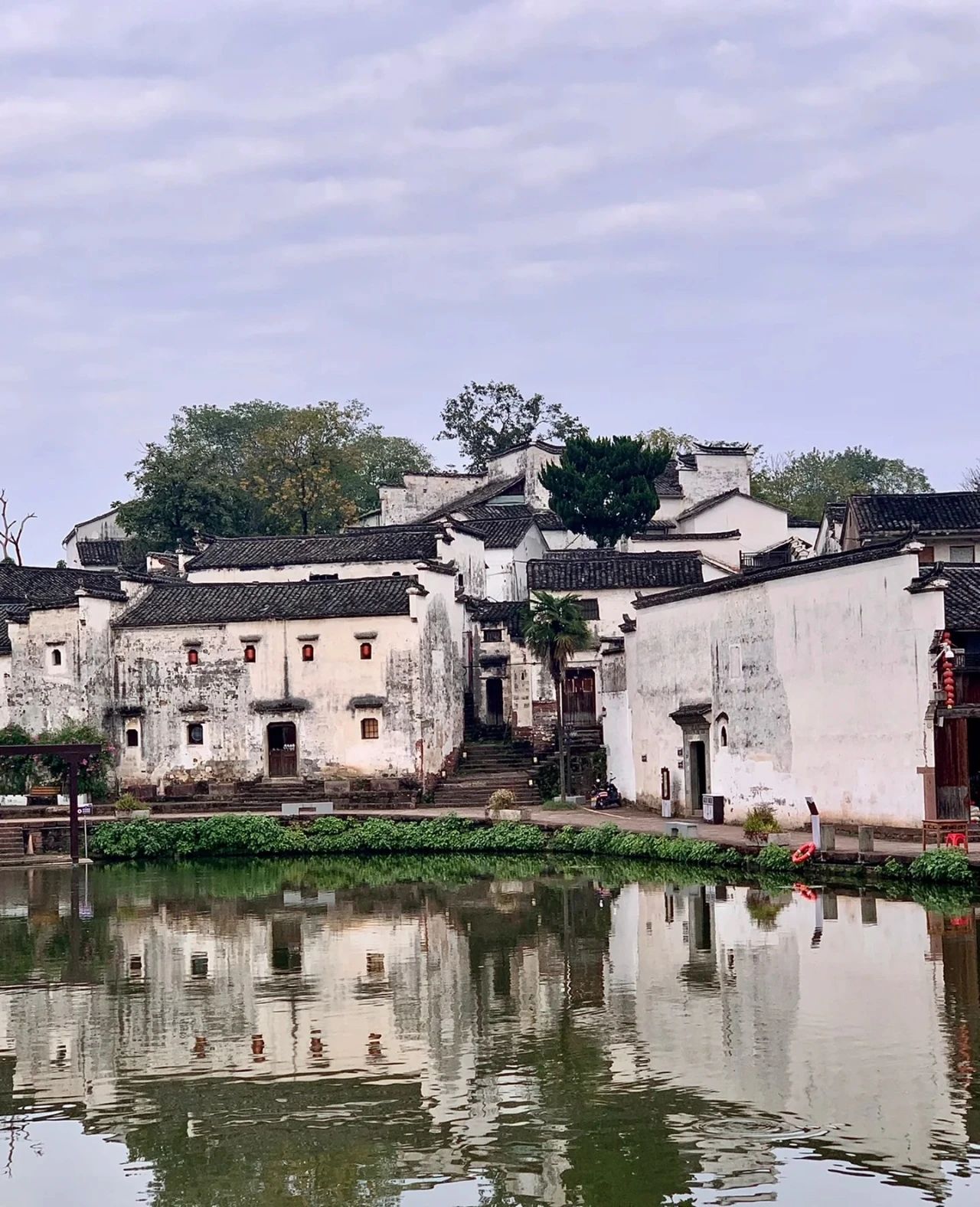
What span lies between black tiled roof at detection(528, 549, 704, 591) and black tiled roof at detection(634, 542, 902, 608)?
7957mm

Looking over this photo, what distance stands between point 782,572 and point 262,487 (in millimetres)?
34498

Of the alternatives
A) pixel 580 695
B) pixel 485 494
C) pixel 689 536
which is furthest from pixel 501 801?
pixel 485 494

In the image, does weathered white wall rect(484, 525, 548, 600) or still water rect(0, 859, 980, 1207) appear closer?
still water rect(0, 859, 980, 1207)

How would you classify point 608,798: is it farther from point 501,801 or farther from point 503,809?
point 503,809

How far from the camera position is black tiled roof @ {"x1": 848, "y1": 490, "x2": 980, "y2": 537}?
40416mm

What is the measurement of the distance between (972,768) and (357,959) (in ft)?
42.2

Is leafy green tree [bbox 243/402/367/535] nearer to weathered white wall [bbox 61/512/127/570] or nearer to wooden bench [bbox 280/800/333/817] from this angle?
weathered white wall [bbox 61/512/127/570]

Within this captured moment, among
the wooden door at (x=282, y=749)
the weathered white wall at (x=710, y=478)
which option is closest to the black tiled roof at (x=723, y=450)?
the weathered white wall at (x=710, y=478)

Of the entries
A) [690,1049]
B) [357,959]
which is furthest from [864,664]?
[690,1049]

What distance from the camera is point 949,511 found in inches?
1618

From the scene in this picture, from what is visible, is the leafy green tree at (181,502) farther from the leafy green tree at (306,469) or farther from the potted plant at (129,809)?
the potted plant at (129,809)

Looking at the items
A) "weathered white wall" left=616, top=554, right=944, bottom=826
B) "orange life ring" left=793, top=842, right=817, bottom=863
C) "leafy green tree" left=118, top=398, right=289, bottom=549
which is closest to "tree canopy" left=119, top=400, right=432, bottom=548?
"leafy green tree" left=118, top=398, right=289, bottom=549

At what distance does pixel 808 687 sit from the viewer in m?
30.8

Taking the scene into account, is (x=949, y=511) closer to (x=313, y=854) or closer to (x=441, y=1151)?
(x=313, y=854)
